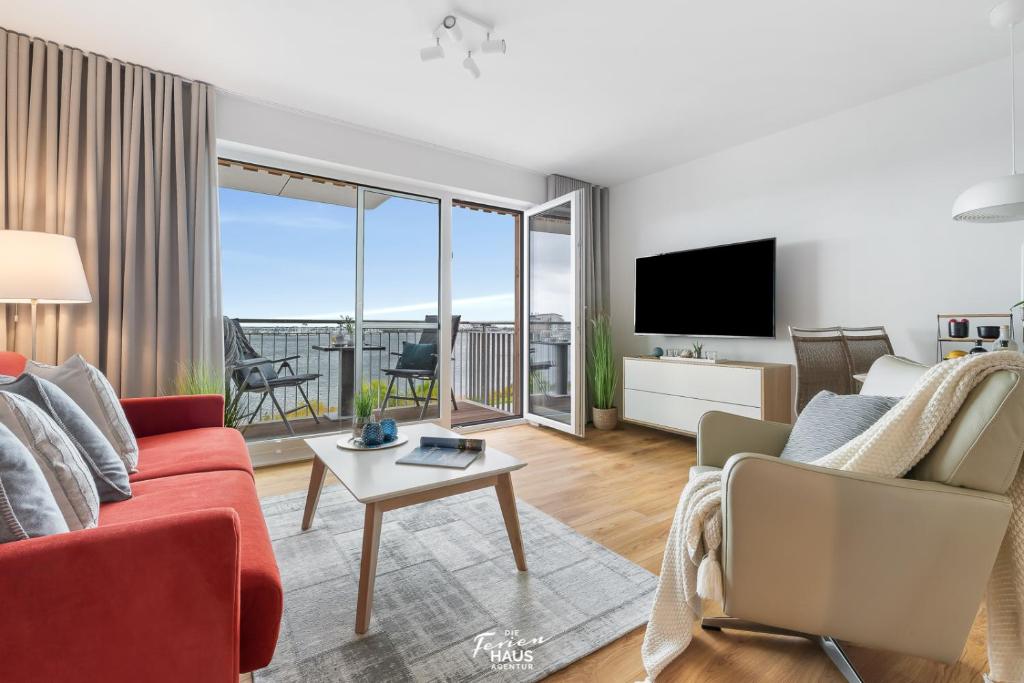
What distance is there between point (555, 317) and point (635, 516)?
2.26 metres

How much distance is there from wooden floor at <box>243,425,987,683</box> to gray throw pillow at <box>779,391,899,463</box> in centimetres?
46

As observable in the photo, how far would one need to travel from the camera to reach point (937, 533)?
3.44 feet

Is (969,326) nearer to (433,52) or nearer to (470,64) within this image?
(470,64)

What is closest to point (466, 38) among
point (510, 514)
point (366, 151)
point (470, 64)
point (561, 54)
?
point (470, 64)

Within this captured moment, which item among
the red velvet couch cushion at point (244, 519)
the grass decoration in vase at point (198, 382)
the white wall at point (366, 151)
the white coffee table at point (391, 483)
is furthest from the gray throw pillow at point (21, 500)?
the white wall at point (366, 151)

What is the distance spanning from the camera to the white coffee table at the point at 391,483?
1.47 metres

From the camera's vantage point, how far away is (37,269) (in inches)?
80.1

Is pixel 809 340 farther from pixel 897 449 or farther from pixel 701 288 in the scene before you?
pixel 897 449

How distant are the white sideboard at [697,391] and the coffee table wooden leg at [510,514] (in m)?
1.53

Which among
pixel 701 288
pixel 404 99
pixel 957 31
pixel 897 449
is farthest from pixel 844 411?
pixel 404 99

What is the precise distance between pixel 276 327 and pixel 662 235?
3700mm

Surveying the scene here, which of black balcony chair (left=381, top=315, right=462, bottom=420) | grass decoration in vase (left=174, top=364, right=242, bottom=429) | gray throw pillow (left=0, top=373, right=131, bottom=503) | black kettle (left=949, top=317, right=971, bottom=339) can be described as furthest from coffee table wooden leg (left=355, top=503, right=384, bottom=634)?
black kettle (left=949, top=317, right=971, bottom=339)

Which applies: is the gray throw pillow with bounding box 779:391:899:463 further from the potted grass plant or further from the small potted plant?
the potted grass plant

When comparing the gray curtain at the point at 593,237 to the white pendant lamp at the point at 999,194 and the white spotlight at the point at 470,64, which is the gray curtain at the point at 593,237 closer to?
the white spotlight at the point at 470,64
